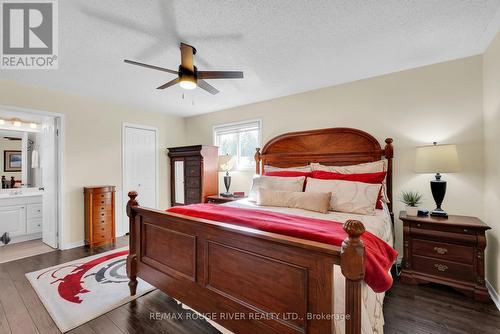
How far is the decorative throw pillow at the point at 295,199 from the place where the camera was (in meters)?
2.48

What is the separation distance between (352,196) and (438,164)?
943mm

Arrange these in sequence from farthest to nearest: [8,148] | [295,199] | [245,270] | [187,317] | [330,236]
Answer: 1. [8,148]
2. [295,199]
3. [187,317]
4. [245,270]
5. [330,236]

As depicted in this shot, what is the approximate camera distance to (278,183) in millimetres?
3080

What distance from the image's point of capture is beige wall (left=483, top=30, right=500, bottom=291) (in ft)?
6.97

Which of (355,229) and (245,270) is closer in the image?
(355,229)

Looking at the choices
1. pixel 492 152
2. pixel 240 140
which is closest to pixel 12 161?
pixel 240 140

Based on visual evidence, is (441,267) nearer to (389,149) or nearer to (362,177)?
(362,177)

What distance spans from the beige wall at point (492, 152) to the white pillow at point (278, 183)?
6.07 feet

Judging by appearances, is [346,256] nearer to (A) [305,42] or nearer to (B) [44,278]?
(A) [305,42]

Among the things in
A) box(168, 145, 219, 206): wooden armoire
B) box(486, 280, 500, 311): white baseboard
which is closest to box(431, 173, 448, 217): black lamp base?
box(486, 280, 500, 311): white baseboard

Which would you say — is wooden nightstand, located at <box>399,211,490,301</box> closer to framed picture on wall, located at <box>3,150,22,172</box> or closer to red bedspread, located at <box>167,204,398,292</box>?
red bedspread, located at <box>167,204,398,292</box>

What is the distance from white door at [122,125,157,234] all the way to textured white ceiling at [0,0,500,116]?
1.40 meters

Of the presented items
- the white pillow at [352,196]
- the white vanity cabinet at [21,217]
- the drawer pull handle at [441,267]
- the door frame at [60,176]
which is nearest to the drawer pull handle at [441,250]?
the drawer pull handle at [441,267]

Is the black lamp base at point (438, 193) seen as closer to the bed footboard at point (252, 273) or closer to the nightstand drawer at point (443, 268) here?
the nightstand drawer at point (443, 268)
